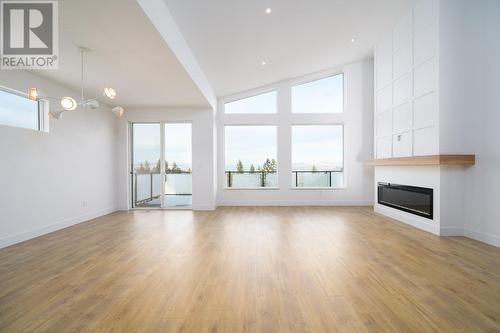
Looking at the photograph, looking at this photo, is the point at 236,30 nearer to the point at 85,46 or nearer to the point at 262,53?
the point at 262,53

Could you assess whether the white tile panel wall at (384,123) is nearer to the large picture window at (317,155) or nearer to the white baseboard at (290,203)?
the large picture window at (317,155)

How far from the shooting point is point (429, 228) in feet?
13.5

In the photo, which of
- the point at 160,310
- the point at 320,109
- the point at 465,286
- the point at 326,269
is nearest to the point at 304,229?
the point at 326,269

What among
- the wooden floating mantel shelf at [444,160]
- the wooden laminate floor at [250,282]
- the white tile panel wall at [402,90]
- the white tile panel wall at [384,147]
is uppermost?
the white tile panel wall at [402,90]

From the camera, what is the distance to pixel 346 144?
706 centimetres

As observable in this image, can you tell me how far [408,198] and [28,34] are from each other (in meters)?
6.32

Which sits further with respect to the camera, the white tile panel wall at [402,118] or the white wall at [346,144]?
the white wall at [346,144]

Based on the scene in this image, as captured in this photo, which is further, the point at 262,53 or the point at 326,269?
the point at 262,53

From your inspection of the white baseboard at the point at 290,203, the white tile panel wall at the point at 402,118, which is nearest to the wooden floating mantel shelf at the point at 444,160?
the white tile panel wall at the point at 402,118

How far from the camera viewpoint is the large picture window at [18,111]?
357 centimetres

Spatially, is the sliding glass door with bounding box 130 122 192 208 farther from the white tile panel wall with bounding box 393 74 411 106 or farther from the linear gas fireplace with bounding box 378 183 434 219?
the white tile panel wall with bounding box 393 74 411 106

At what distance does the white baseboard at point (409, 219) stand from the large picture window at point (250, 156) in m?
2.89

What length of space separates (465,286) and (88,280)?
11.7ft

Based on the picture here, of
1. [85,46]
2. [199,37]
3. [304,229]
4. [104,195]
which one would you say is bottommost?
[304,229]
